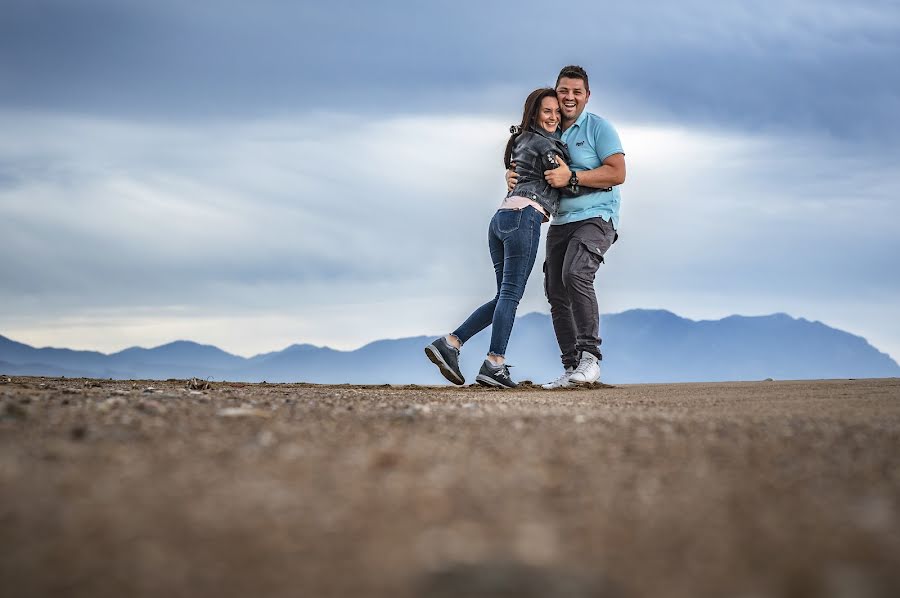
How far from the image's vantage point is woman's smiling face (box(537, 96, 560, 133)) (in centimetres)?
896

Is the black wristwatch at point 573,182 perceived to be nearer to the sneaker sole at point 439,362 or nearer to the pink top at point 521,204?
the pink top at point 521,204

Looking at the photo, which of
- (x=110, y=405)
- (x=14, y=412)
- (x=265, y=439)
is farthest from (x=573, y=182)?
(x=265, y=439)

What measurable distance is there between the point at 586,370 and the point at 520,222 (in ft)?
5.33

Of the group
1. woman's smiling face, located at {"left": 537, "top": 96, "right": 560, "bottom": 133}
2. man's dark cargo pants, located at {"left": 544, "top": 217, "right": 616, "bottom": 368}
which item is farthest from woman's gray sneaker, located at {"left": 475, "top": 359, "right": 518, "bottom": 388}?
woman's smiling face, located at {"left": 537, "top": 96, "right": 560, "bottom": 133}

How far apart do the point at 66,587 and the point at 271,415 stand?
107 inches

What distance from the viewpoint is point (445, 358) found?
8.94m

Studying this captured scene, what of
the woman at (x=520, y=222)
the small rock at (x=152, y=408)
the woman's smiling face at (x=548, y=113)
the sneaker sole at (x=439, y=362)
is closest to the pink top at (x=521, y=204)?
the woman at (x=520, y=222)

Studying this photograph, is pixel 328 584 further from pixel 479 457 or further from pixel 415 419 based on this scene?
pixel 415 419

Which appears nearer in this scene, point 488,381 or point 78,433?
point 78,433

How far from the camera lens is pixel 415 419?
4.35 metres

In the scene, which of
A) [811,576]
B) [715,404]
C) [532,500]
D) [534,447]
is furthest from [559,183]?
[811,576]

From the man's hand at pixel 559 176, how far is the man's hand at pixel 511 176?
1.13 ft

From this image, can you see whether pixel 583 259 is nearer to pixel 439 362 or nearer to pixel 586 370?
pixel 586 370

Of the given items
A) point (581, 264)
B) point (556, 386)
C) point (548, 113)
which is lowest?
point (556, 386)
